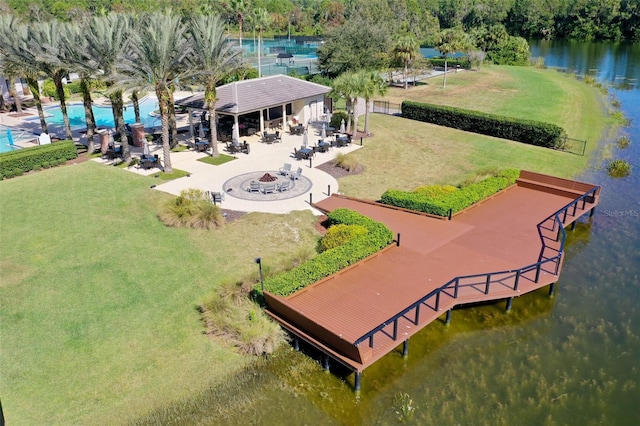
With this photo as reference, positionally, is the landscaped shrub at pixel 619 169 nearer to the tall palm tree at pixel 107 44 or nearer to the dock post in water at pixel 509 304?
the dock post in water at pixel 509 304

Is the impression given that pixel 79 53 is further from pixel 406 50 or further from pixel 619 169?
pixel 406 50

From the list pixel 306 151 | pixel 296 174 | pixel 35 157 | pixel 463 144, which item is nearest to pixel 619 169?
pixel 463 144

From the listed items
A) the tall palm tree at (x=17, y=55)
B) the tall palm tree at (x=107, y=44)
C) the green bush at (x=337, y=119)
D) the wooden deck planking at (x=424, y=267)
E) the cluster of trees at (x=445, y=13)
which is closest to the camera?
the wooden deck planking at (x=424, y=267)

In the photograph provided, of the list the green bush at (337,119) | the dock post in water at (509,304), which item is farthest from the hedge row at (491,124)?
the dock post in water at (509,304)

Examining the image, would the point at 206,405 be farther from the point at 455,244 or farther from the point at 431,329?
the point at 455,244

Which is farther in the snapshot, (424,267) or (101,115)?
(101,115)
